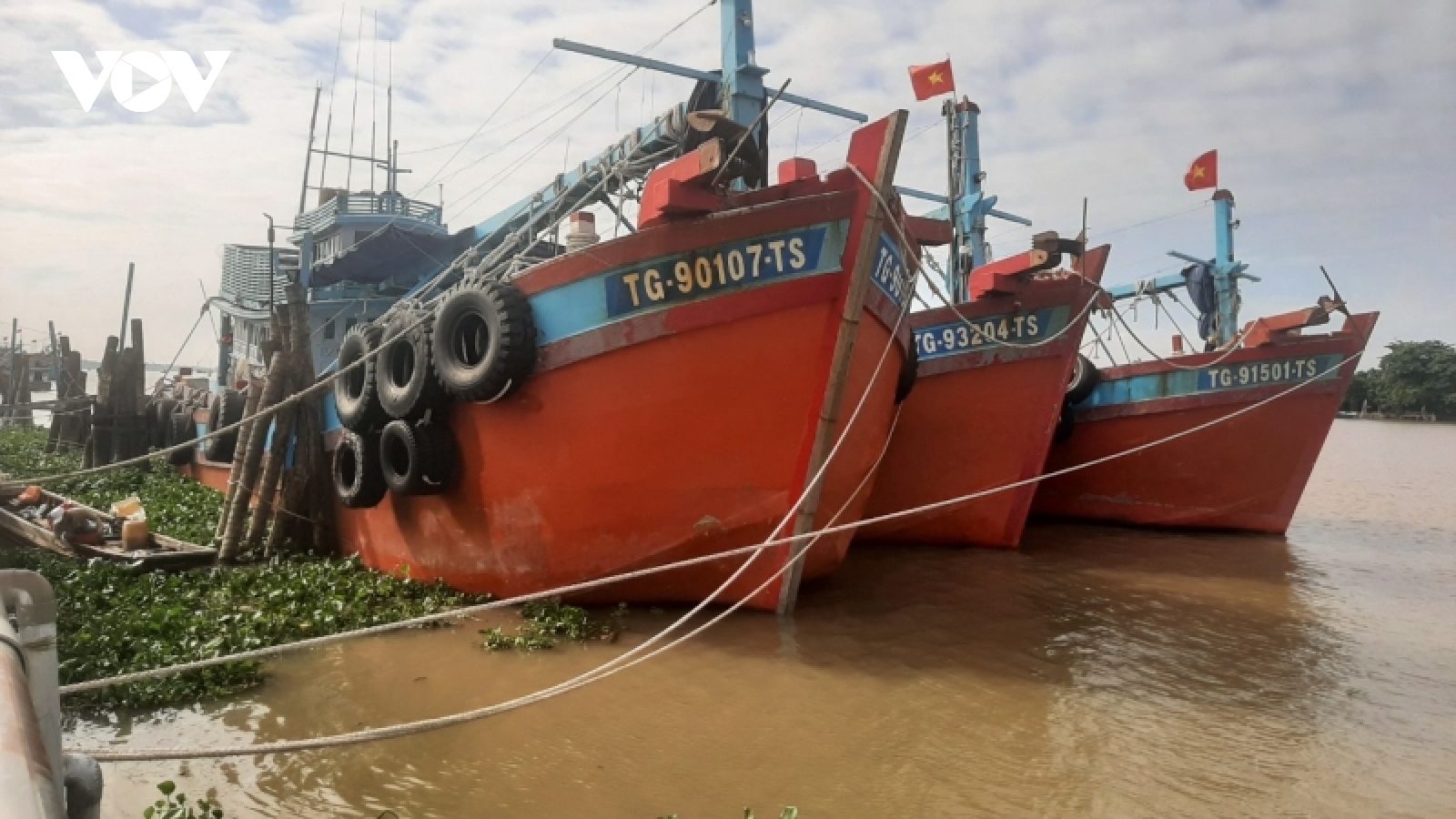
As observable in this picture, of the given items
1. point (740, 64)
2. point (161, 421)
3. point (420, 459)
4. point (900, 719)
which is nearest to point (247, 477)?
point (420, 459)

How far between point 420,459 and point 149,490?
9.11 metres

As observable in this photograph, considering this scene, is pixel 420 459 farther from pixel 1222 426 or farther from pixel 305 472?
pixel 1222 426

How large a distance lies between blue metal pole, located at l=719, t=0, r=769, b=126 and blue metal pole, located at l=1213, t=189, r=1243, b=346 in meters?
13.2

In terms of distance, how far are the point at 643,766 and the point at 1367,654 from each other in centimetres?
587

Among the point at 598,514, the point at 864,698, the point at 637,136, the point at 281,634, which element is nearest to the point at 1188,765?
the point at 864,698

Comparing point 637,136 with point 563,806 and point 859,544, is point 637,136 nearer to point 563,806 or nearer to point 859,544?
point 859,544

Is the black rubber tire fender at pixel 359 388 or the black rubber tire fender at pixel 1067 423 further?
the black rubber tire fender at pixel 1067 423

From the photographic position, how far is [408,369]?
7715mm

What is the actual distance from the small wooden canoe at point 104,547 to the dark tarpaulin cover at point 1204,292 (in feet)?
62.2

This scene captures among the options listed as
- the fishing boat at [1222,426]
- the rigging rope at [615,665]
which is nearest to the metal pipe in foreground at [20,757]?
the rigging rope at [615,665]

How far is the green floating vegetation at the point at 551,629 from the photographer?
19.9 ft

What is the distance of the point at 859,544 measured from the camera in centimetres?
1134

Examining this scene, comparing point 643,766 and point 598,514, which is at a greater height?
point 598,514

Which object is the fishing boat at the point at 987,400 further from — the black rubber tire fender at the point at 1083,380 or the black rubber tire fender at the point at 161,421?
the black rubber tire fender at the point at 161,421
